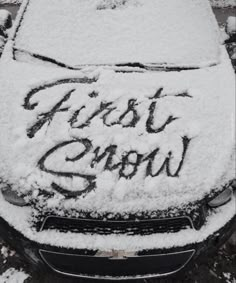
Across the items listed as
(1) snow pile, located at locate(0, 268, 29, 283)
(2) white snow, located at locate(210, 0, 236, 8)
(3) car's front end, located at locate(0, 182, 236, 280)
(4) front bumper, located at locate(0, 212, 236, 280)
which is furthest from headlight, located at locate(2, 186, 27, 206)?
(2) white snow, located at locate(210, 0, 236, 8)

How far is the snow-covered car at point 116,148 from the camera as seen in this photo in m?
2.03

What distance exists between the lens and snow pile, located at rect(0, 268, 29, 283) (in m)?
2.60

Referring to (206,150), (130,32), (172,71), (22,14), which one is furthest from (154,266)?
(22,14)

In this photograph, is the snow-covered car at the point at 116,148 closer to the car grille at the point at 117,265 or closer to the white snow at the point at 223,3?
the car grille at the point at 117,265

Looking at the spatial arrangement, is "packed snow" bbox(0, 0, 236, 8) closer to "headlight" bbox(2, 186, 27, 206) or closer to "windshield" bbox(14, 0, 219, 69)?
"windshield" bbox(14, 0, 219, 69)

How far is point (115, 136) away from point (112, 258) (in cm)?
69

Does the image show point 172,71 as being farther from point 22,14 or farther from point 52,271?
point 52,271

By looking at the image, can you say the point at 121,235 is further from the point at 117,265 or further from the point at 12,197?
the point at 12,197

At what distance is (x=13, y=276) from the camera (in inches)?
103

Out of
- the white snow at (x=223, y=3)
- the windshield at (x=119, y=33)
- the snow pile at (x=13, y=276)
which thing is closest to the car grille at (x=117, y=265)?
the snow pile at (x=13, y=276)

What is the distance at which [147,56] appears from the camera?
104 inches

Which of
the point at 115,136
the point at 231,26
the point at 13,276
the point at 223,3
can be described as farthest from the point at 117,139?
the point at 223,3

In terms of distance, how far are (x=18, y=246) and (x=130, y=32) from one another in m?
1.66

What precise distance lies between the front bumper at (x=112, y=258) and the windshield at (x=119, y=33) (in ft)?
3.91
